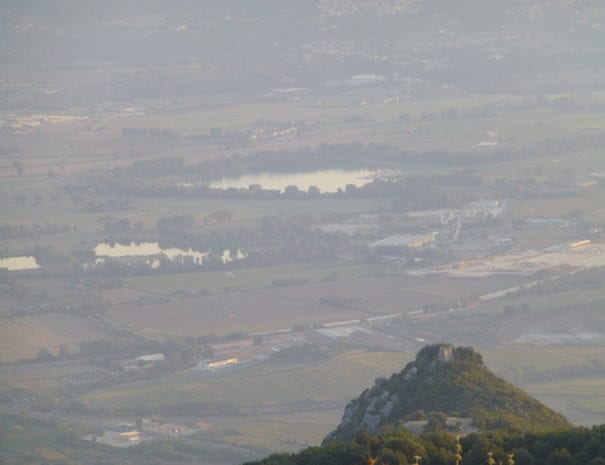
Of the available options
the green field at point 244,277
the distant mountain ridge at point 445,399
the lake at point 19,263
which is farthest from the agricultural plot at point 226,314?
the distant mountain ridge at point 445,399

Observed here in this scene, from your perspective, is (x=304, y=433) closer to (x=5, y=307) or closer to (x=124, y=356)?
(x=124, y=356)

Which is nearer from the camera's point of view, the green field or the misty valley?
the misty valley

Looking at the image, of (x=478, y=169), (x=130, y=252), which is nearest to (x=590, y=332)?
(x=130, y=252)

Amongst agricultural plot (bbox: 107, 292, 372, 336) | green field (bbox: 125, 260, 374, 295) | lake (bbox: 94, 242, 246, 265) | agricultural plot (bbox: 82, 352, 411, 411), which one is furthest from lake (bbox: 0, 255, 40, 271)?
agricultural plot (bbox: 82, 352, 411, 411)

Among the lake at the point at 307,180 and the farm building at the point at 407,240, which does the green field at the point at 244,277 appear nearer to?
the farm building at the point at 407,240

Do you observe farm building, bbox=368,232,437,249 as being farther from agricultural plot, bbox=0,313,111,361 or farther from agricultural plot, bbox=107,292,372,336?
agricultural plot, bbox=0,313,111,361

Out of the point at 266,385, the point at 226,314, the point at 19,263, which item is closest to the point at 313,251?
the point at 19,263
